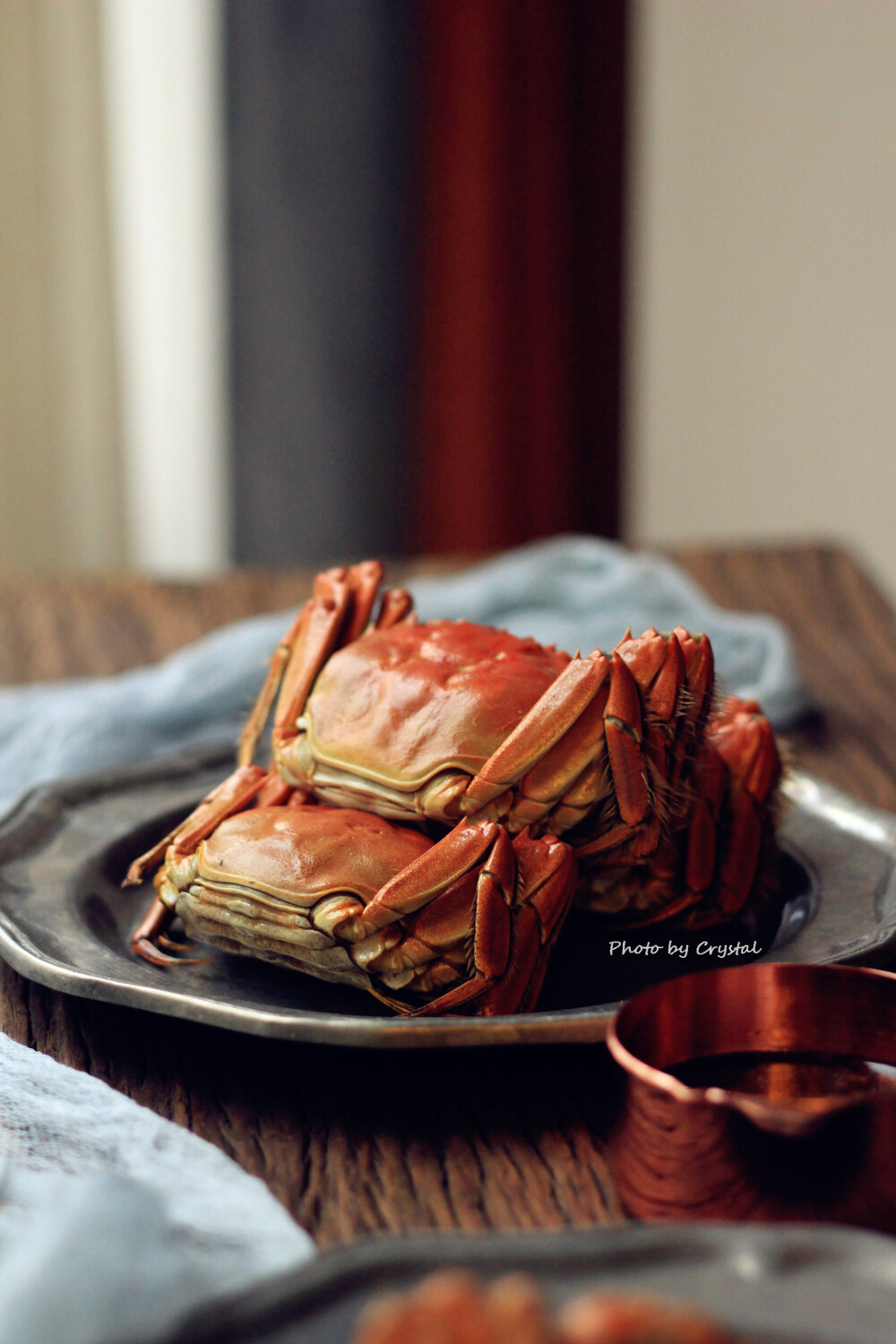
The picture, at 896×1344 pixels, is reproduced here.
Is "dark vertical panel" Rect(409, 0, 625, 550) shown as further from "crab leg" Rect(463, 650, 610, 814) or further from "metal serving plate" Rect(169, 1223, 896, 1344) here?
"metal serving plate" Rect(169, 1223, 896, 1344)

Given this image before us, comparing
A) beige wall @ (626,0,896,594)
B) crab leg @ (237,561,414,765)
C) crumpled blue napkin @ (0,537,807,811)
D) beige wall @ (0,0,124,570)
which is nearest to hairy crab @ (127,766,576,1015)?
crab leg @ (237,561,414,765)

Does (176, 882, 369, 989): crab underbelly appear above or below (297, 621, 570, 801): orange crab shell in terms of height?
below

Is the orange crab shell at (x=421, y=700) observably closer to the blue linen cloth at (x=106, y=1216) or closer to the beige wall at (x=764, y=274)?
the blue linen cloth at (x=106, y=1216)

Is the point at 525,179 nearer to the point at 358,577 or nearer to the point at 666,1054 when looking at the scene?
the point at 358,577

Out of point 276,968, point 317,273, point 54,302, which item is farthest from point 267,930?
point 54,302

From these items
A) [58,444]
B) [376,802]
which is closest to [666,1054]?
[376,802]

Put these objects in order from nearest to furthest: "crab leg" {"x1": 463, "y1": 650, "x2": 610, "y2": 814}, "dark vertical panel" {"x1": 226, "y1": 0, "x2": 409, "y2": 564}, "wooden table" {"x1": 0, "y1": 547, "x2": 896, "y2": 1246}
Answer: "wooden table" {"x1": 0, "y1": 547, "x2": 896, "y2": 1246} < "crab leg" {"x1": 463, "y1": 650, "x2": 610, "y2": 814} < "dark vertical panel" {"x1": 226, "y1": 0, "x2": 409, "y2": 564}
